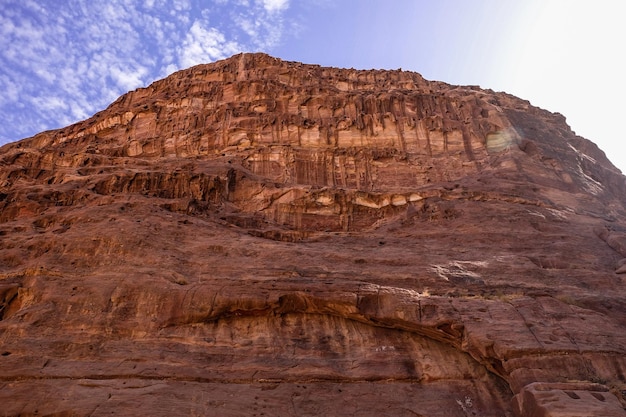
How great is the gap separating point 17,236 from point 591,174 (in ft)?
110

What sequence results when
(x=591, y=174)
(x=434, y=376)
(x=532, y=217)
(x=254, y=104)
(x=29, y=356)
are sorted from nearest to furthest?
(x=29, y=356), (x=434, y=376), (x=532, y=217), (x=591, y=174), (x=254, y=104)

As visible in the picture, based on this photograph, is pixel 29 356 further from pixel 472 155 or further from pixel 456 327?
pixel 472 155

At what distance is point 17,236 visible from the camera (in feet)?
66.4

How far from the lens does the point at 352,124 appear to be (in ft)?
116

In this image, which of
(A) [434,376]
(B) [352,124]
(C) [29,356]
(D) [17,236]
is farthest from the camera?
(B) [352,124]

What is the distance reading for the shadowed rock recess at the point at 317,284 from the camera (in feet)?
44.7

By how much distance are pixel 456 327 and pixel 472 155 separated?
789 inches

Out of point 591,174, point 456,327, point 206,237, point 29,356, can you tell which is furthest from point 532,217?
point 29,356

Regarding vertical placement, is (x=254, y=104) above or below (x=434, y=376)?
above

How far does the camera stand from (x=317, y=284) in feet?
55.6

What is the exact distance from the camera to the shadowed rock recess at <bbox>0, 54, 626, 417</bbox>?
44.7 ft

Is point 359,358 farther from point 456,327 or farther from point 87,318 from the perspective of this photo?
point 87,318

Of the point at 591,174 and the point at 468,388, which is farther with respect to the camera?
the point at 591,174

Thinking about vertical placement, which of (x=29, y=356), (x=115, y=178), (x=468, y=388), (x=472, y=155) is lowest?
(x=468, y=388)
